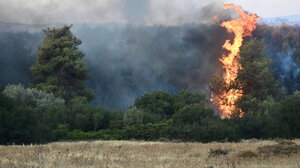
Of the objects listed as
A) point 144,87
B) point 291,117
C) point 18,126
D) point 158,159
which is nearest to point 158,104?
point 291,117

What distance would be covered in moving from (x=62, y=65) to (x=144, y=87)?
52.8 feet

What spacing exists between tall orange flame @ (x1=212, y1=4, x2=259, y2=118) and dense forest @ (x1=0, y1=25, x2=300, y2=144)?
1.33 metres

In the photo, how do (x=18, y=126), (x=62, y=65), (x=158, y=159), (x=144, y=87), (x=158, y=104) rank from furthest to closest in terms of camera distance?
(x=144, y=87)
(x=62, y=65)
(x=158, y=104)
(x=18, y=126)
(x=158, y=159)

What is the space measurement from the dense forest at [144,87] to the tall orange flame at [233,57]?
52.4 inches

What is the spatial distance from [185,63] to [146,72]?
6307mm

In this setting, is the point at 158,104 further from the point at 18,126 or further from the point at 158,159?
the point at 158,159

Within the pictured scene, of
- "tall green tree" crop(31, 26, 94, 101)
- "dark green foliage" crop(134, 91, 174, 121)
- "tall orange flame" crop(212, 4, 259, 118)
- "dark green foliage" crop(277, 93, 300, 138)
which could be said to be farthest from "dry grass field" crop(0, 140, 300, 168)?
"tall orange flame" crop(212, 4, 259, 118)

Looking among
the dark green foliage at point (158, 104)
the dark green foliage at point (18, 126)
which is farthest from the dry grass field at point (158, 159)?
the dark green foliage at point (158, 104)

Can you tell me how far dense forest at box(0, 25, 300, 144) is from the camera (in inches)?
1495

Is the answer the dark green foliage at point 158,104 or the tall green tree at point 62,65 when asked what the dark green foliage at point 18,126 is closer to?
the dark green foliage at point 158,104

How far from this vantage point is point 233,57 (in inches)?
2704

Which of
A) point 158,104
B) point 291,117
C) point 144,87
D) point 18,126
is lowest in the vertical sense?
point 18,126

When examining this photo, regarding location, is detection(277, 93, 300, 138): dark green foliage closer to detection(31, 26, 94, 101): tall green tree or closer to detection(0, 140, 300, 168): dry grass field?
detection(0, 140, 300, 168): dry grass field

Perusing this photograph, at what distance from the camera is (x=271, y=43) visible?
7775 centimetres
